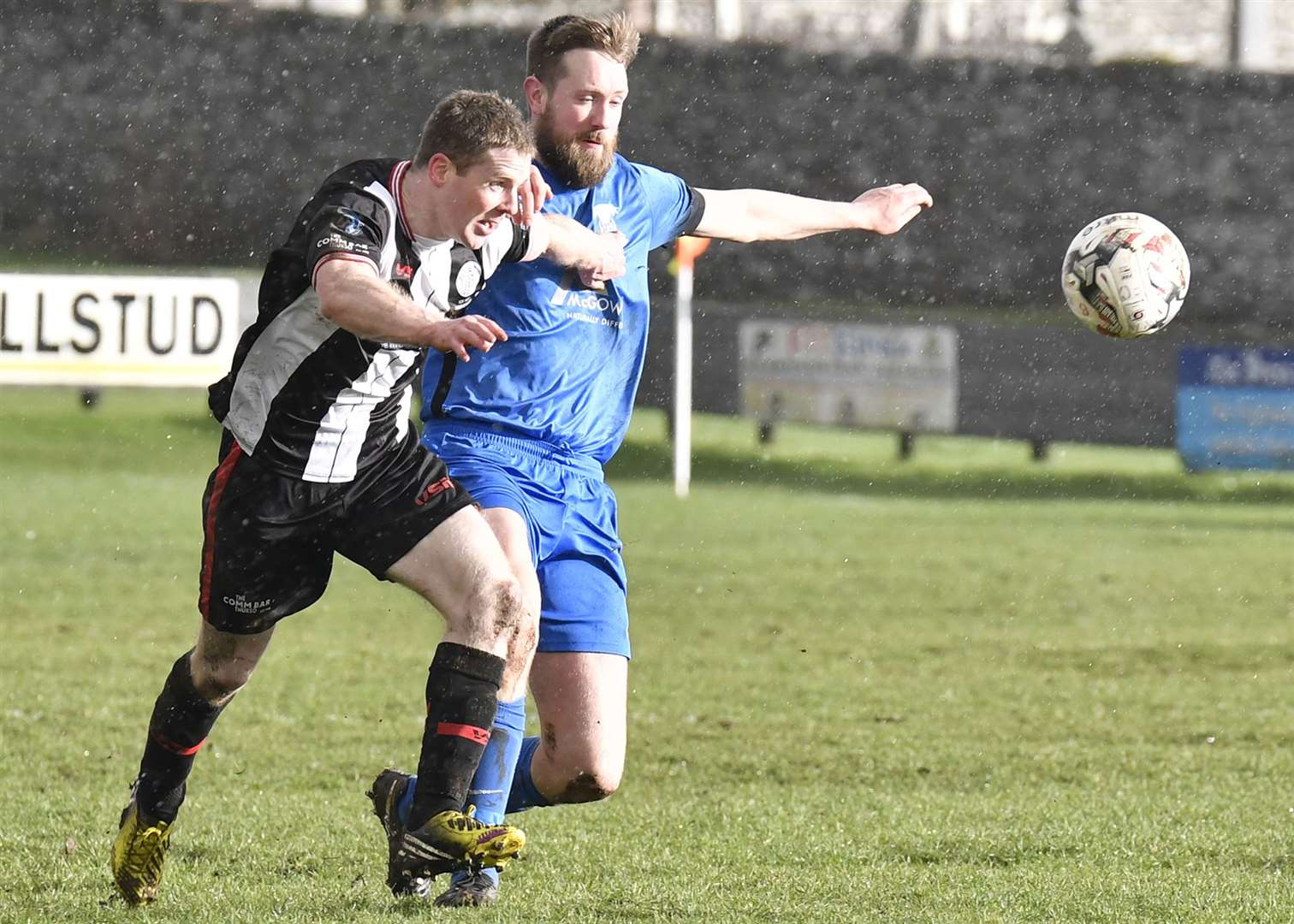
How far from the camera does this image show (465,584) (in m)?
4.04

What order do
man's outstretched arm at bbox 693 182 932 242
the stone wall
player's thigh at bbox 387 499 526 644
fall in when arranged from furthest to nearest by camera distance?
the stone wall, man's outstretched arm at bbox 693 182 932 242, player's thigh at bbox 387 499 526 644

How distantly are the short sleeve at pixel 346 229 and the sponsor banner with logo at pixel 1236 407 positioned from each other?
1591 centimetres

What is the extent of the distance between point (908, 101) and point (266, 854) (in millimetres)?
27774

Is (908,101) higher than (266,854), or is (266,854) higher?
(908,101)

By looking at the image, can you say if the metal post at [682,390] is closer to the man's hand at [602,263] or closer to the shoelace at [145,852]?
the man's hand at [602,263]

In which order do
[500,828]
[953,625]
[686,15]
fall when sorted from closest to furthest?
[500,828] → [953,625] → [686,15]

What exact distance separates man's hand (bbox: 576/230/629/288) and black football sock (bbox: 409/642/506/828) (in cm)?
105

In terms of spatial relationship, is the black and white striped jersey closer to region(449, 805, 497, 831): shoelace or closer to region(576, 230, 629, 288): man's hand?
region(576, 230, 629, 288): man's hand

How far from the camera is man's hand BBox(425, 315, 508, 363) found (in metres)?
3.57

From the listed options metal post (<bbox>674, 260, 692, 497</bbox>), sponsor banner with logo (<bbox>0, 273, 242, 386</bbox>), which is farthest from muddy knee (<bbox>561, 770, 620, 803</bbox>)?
metal post (<bbox>674, 260, 692, 497</bbox>)

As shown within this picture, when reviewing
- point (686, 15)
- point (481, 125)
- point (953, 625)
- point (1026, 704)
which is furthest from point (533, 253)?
point (686, 15)

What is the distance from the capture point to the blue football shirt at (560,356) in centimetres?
464

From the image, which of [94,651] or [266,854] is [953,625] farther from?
[266,854]

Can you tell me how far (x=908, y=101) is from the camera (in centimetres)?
3119
